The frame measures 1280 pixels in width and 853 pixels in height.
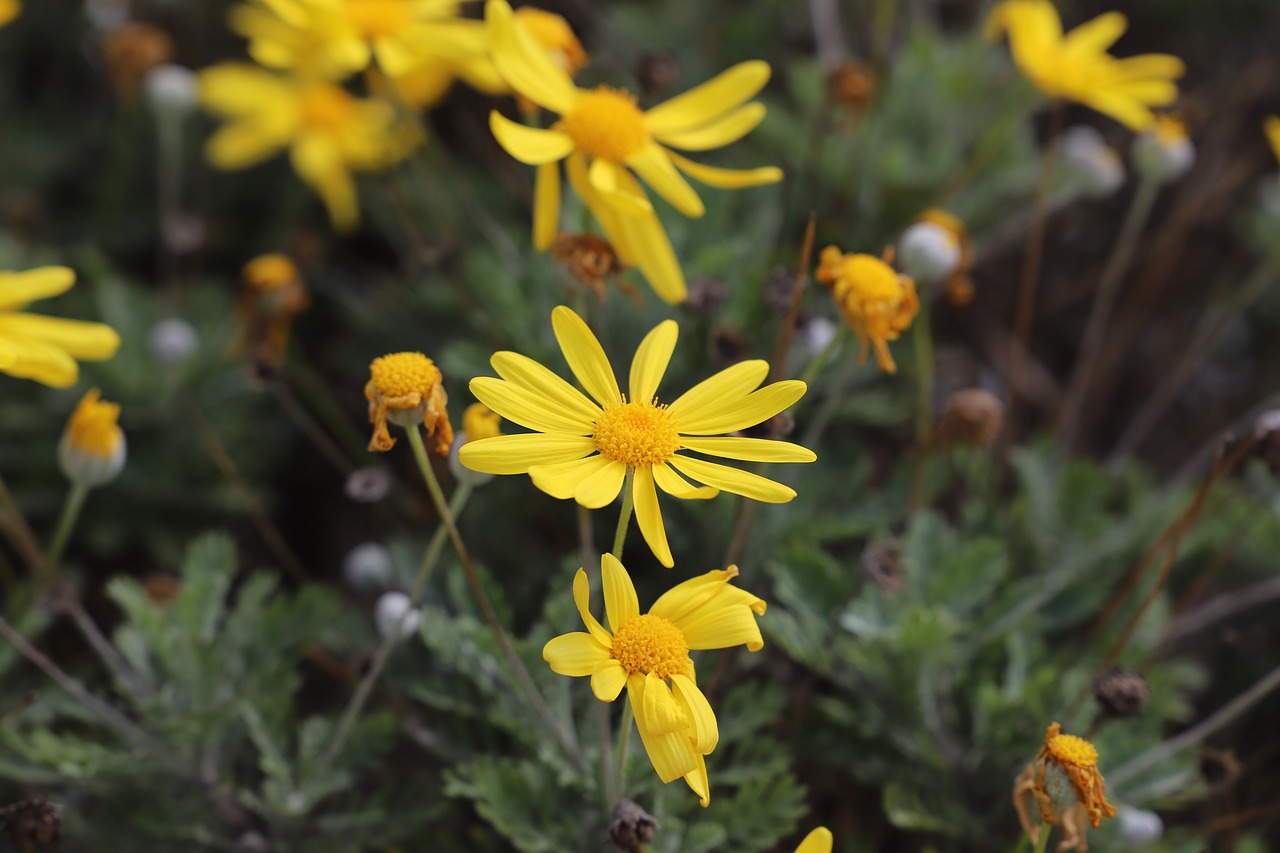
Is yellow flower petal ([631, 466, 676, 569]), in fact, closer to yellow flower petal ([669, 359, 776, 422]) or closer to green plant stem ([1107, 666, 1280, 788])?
yellow flower petal ([669, 359, 776, 422])

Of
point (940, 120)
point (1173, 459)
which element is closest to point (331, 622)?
point (940, 120)

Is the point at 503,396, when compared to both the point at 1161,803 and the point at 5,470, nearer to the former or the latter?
the point at 1161,803

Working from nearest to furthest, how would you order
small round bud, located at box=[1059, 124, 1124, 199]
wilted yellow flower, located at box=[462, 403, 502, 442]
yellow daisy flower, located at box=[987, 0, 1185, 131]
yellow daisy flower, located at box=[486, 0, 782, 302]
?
1. wilted yellow flower, located at box=[462, 403, 502, 442]
2. yellow daisy flower, located at box=[486, 0, 782, 302]
3. yellow daisy flower, located at box=[987, 0, 1185, 131]
4. small round bud, located at box=[1059, 124, 1124, 199]

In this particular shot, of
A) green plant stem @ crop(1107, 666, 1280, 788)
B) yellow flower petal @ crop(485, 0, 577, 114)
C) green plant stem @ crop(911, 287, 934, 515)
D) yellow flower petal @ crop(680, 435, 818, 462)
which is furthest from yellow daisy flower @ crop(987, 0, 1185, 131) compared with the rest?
yellow flower petal @ crop(680, 435, 818, 462)

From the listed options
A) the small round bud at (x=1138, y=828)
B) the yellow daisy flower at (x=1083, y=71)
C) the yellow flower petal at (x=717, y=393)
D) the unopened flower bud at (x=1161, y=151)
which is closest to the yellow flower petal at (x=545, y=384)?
the yellow flower petal at (x=717, y=393)

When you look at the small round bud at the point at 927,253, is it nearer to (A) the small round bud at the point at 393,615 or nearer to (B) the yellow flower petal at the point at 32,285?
(A) the small round bud at the point at 393,615

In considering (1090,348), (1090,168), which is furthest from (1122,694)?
(1090,168)

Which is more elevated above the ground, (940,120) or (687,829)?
(940,120)
